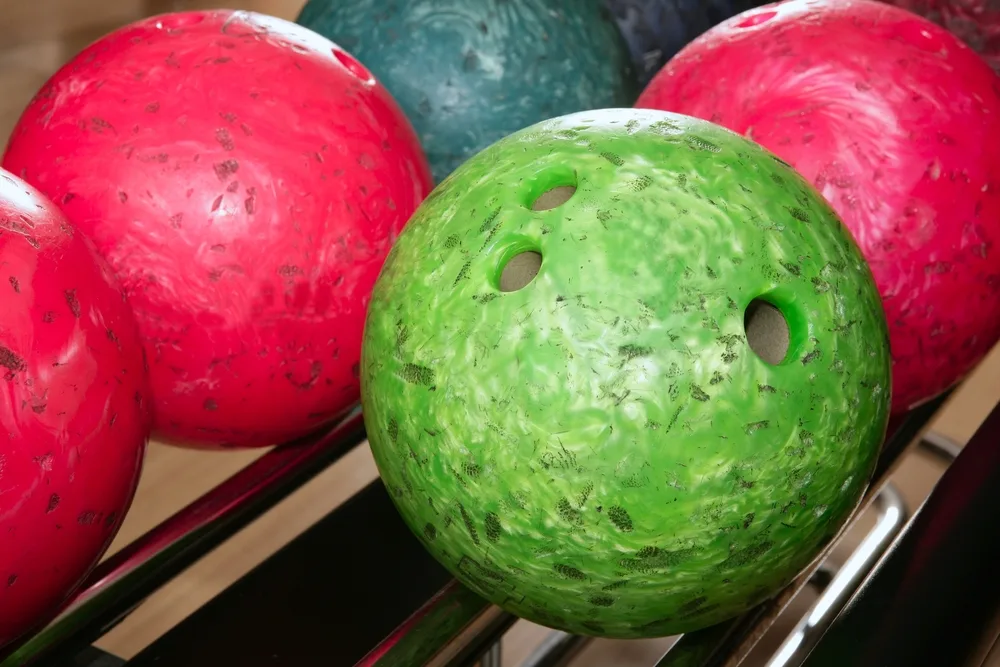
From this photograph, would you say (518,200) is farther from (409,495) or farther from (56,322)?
(56,322)

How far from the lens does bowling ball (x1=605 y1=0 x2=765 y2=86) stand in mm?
1347

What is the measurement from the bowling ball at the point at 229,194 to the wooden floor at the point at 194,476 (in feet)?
2.94

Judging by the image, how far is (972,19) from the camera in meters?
1.32

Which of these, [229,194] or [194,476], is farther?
[194,476]

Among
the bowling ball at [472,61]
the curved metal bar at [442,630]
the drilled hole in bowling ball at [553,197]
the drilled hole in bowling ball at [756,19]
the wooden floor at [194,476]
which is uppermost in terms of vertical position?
the drilled hole in bowling ball at [756,19]

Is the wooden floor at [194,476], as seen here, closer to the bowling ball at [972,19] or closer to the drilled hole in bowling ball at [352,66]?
the bowling ball at [972,19]

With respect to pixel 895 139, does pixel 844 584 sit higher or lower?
lower

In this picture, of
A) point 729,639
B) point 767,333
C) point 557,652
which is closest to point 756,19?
point 767,333

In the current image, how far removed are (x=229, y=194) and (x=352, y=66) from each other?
0.21 m

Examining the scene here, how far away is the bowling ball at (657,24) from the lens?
1.35 metres

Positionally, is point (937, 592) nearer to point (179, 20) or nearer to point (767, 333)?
point (767, 333)

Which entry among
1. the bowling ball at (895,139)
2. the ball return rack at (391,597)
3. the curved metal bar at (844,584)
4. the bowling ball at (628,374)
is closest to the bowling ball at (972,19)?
the bowling ball at (895,139)

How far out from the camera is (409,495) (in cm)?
75

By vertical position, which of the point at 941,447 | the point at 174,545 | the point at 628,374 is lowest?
the point at 941,447
